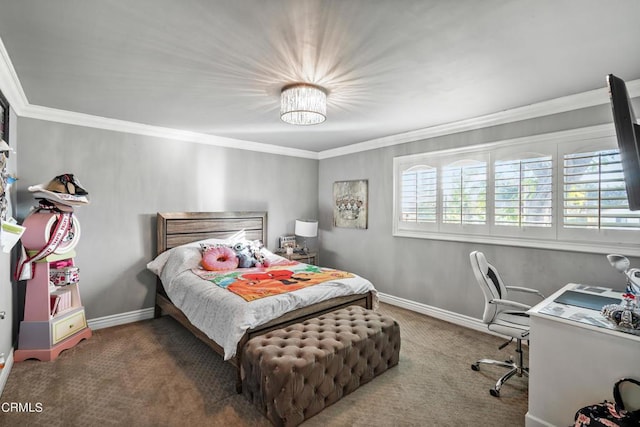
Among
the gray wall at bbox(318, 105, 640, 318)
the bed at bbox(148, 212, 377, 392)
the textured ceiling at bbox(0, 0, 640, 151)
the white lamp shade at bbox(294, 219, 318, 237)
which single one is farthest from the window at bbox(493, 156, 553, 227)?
the white lamp shade at bbox(294, 219, 318, 237)

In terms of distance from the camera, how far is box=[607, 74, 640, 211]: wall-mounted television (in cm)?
169

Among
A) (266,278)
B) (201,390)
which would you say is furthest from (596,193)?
(201,390)

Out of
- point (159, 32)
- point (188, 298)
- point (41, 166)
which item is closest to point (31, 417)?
point (188, 298)

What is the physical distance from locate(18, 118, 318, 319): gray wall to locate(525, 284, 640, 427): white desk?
3.85 metres

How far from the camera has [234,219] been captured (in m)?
4.36

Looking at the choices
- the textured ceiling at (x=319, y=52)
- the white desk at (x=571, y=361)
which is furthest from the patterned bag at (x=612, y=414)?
the textured ceiling at (x=319, y=52)

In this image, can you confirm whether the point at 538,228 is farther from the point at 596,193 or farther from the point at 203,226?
the point at 203,226

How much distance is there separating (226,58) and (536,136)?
9.59ft

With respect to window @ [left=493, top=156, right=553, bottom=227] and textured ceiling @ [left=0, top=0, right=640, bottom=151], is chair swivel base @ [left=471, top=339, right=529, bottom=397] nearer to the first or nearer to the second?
window @ [left=493, top=156, right=553, bottom=227]

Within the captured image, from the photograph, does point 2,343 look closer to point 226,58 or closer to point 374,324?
point 226,58

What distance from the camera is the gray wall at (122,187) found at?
3158mm

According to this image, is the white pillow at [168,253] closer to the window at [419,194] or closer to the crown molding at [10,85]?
the crown molding at [10,85]

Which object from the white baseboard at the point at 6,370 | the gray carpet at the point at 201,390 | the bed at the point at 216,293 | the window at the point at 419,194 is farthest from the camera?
the window at the point at 419,194

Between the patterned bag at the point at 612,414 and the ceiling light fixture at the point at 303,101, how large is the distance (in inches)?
98.1
